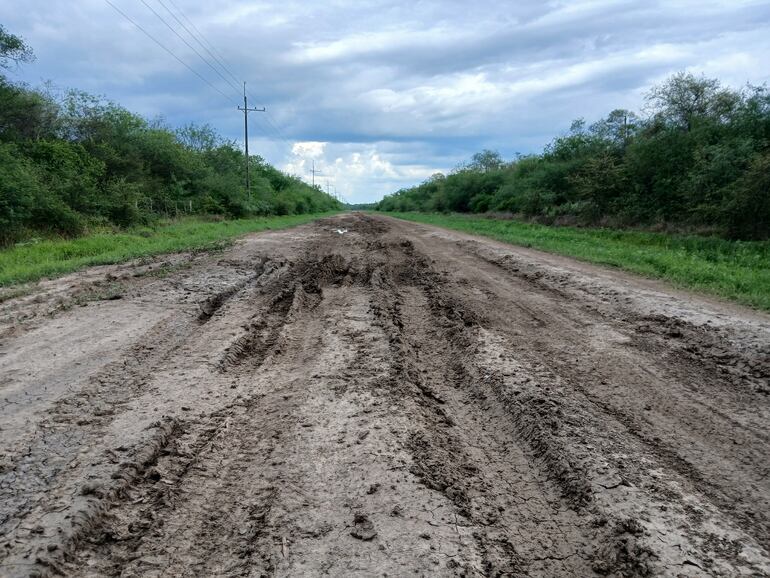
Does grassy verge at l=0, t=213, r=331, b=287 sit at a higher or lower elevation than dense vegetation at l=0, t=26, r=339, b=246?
lower

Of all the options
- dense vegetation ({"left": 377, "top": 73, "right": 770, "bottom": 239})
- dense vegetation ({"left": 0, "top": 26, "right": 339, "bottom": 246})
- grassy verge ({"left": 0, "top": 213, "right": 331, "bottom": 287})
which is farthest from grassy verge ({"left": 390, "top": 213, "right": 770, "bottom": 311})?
dense vegetation ({"left": 0, "top": 26, "right": 339, "bottom": 246})

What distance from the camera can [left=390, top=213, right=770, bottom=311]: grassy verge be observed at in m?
8.13

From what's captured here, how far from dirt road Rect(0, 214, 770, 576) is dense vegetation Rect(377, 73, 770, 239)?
1063 centimetres

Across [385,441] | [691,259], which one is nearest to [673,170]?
[691,259]

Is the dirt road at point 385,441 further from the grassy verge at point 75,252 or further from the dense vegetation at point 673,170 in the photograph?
the dense vegetation at point 673,170

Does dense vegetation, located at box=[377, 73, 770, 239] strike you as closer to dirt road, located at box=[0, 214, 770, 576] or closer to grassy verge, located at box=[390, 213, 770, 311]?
grassy verge, located at box=[390, 213, 770, 311]

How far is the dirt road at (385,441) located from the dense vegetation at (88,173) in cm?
1101

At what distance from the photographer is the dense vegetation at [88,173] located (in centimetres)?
1503

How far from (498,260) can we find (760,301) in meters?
5.39

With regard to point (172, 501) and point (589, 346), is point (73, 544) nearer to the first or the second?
point (172, 501)

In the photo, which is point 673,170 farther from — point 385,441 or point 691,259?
point 385,441

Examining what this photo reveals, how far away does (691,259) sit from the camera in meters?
11.3

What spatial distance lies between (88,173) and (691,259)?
2144cm

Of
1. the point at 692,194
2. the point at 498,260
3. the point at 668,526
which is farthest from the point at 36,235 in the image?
the point at 692,194
